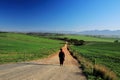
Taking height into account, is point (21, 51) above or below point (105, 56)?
above

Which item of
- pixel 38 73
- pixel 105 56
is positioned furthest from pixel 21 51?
pixel 38 73

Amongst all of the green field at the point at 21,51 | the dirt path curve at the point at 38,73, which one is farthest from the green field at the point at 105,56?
the green field at the point at 21,51

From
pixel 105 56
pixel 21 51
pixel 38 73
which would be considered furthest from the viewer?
pixel 21 51

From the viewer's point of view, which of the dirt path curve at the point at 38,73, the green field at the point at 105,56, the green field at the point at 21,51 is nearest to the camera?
the dirt path curve at the point at 38,73

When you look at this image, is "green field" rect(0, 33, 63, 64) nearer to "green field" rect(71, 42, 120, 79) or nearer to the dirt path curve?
the dirt path curve

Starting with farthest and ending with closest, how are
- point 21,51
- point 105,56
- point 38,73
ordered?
point 21,51
point 105,56
point 38,73

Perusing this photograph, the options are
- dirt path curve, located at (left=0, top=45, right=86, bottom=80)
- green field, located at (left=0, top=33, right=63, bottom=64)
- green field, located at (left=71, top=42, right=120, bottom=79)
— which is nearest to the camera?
dirt path curve, located at (left=0, top=45, right=86, bottom=80)

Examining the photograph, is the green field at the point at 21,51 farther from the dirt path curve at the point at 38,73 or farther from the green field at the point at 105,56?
the green field at the point at 105,56

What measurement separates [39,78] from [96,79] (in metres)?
3.97

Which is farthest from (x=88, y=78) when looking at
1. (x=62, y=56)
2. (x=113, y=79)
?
(x=62, y=56)

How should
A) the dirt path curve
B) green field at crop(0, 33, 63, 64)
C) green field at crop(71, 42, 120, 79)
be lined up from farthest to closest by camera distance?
1. green field at crop(0, 33, 63, 64)
2. green field at crop(71, 42, 120, 79)
3. the dirt path curve

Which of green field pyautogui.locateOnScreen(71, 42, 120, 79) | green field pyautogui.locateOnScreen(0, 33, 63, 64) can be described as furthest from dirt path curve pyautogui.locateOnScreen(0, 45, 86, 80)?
green field pyautogui.locateOnScreen(0, 33, 63, 64)

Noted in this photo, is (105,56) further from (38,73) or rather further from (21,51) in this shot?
(38,73)

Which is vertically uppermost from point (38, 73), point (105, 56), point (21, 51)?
point (38, 73)
